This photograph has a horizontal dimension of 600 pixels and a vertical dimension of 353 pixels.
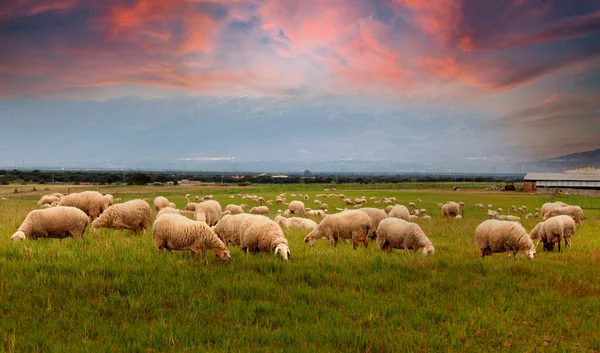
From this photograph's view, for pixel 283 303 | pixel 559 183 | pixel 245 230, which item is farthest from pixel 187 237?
pixel 559 183

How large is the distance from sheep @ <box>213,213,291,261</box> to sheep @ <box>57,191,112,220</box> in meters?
8.69

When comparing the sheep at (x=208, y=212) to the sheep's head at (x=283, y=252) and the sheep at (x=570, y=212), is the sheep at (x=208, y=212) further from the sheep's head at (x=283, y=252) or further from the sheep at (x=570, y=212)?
the sheep at (x=570, y=212)

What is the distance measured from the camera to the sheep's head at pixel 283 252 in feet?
32.7

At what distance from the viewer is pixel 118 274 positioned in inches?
328

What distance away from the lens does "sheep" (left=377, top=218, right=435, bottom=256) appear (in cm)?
1287

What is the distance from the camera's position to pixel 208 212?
20906 mm

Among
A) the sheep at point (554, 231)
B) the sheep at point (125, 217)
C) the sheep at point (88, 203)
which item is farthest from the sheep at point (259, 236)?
the sheep at point (554, 231)

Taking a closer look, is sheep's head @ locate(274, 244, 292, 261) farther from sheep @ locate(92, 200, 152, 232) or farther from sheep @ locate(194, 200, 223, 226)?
sheep @ locate(194, 200, 223, 226)

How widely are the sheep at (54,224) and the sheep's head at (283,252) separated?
7337 mm

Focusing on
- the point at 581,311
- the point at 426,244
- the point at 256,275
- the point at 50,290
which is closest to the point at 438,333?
the point at 581,311

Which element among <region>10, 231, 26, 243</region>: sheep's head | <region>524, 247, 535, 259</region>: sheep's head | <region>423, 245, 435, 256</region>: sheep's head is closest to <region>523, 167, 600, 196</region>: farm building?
<region>524, 247, 535, 259</region>: sheep's head

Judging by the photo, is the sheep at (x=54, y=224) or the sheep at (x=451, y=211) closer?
the sheep at (x=54, y=224)

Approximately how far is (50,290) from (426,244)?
35.7 ft

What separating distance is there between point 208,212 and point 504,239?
49.3 ft
